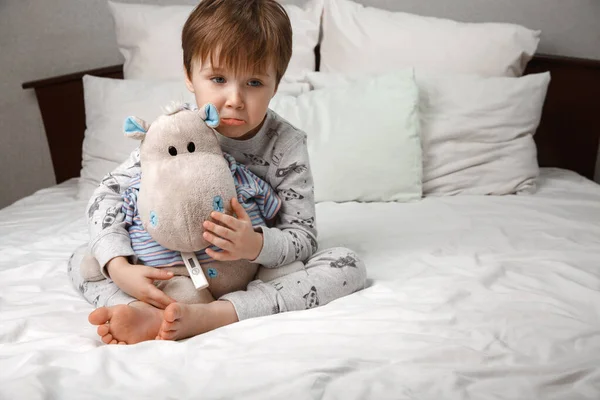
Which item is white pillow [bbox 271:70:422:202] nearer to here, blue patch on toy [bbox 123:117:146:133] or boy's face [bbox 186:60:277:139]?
boy's face [bbox 186:60:277:139]

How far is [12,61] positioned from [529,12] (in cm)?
180

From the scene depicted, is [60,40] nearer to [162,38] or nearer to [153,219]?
[162,38]

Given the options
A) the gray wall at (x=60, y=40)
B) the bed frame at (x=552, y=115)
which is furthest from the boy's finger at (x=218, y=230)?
the gray wall at (x=60, y=40)

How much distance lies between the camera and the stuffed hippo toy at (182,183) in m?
1.01

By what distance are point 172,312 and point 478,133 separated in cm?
117

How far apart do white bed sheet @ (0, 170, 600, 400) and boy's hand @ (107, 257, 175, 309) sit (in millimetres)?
94

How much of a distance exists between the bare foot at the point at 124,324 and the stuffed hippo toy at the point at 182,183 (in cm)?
9

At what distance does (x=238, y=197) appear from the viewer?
1.15 m

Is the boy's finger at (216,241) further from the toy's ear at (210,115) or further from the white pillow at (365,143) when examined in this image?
the white pillow at (365,143)

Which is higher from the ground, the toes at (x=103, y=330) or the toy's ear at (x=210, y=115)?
the toy's ear at (x=210, y=115)

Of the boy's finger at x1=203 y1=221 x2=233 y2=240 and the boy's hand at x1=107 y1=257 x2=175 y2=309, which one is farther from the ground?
the boy's finger at x1=203 y1=221 x2=233 y2=240

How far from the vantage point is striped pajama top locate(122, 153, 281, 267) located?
1106 mm

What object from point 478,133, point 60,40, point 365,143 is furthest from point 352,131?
point 60,40

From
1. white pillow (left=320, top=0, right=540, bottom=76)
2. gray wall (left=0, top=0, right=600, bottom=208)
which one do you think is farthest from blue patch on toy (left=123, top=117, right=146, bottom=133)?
gray wall (left=0, top=0, right=600, bottom=208)
